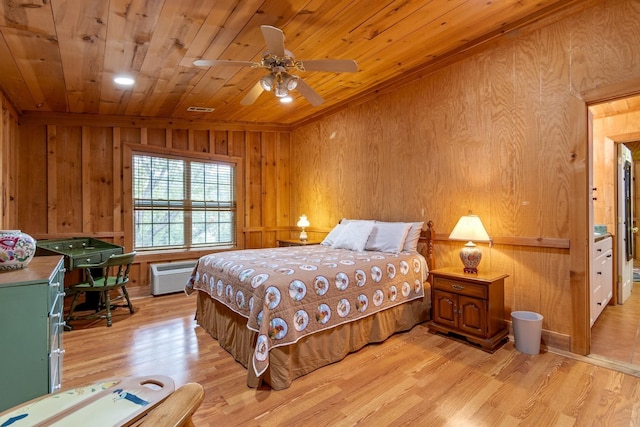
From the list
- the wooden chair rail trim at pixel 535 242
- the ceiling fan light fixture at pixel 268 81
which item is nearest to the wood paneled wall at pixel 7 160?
the ceiling fan light fixture at pixel 268 81

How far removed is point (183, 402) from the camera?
709 mm

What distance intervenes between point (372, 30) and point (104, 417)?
3063 millimetres

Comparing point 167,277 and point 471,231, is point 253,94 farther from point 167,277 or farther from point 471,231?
point 167,277

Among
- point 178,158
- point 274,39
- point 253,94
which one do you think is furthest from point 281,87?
point 178,158

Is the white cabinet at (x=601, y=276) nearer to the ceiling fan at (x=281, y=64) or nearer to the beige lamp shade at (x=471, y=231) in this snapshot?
the beige lamp shade at (x=471, y=231)

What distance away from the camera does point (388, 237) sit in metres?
3.60

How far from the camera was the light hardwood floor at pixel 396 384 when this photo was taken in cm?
186

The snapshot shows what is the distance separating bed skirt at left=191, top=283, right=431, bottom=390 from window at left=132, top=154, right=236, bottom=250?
2044mm

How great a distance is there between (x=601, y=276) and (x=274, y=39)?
4016 millimetres

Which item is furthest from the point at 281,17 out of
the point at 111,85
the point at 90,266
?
the point at 90,266

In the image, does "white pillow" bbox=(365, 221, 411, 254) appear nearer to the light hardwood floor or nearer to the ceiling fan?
the light hardwood floor

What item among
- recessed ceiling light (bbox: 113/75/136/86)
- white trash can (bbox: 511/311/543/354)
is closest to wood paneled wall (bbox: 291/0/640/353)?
white trash can (bbox: 511/311/543/354)

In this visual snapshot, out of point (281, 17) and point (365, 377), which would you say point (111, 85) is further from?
point (365, 377)

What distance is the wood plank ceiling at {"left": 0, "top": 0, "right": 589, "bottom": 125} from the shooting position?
232 centimetres
